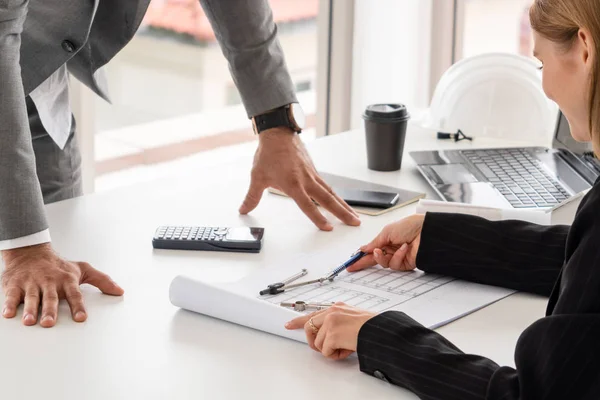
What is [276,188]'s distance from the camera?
6.19 ft

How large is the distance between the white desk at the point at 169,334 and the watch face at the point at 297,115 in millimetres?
179

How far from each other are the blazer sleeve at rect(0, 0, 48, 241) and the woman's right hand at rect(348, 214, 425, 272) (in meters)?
0.52

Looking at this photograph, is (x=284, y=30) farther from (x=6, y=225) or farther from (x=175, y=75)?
(x=6, y=225)

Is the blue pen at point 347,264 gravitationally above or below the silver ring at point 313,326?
below

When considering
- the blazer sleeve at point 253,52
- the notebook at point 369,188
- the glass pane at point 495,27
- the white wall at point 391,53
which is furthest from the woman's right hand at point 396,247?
the glass pane at point 495,27

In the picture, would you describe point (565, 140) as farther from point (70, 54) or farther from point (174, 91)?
point (174, 91)

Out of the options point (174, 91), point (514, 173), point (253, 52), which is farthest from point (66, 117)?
point (174, 91)

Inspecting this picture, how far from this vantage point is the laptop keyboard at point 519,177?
6.07 ft

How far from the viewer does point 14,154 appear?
1491mm

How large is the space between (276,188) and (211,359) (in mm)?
705

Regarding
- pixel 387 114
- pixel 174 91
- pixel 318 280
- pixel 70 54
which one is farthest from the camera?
pixel 174 91

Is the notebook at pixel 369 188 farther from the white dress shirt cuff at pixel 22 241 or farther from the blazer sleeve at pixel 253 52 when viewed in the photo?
the white dress shirt cuff at pixel 22 241

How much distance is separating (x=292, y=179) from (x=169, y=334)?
1.99ft

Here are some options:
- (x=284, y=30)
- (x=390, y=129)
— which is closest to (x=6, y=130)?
(x=390, y=129)
